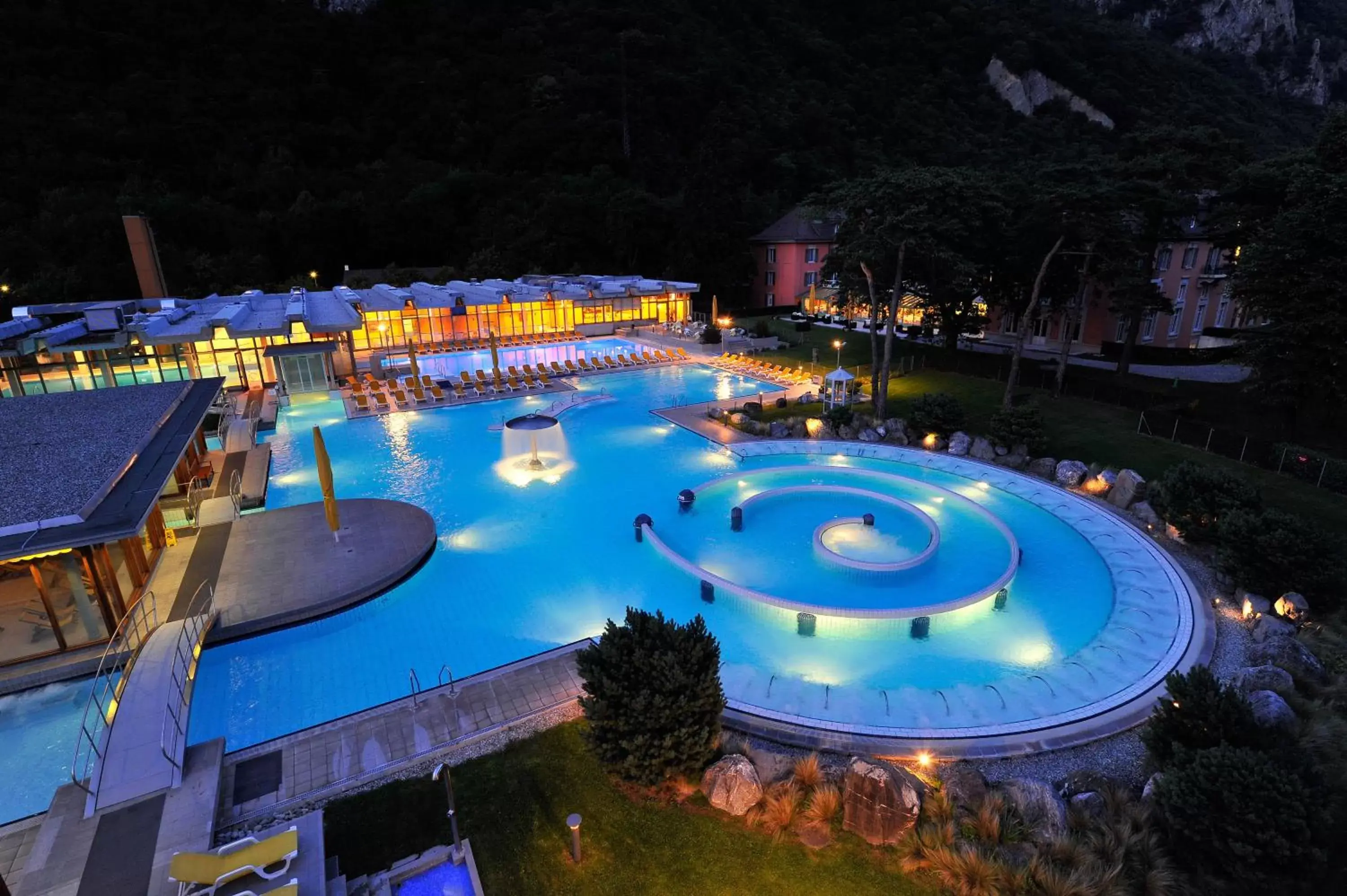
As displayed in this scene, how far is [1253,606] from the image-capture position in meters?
9.37

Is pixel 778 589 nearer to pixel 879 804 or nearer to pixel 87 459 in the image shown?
pixel 879 804

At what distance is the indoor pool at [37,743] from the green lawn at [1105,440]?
57.1ft

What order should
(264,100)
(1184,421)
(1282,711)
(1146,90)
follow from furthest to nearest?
(1146,90) → (264,100) → (1184,421) → (1282,711)

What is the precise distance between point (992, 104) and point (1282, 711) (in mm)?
69581

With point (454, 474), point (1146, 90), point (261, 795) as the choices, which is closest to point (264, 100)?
point (454, 474)

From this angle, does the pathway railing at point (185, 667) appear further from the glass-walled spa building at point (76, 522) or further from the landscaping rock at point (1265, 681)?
the landscaping rock at point (1265, 681)

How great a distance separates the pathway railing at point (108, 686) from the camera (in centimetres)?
640

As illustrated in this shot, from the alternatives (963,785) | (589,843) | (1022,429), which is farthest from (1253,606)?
(589,843)

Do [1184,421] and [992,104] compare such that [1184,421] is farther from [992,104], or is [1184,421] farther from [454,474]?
[992,104]

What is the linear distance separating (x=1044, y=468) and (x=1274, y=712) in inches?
341

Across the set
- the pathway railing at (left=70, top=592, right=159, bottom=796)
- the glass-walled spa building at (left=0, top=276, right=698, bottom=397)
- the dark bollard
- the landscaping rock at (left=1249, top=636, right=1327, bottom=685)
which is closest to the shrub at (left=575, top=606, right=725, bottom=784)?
the pathway railing at (left=70, top=592, right=159, bottom=796)

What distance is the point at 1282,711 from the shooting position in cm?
694

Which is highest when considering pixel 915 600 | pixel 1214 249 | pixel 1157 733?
pixel 1214 249

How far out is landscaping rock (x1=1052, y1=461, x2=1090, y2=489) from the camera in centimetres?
1430
